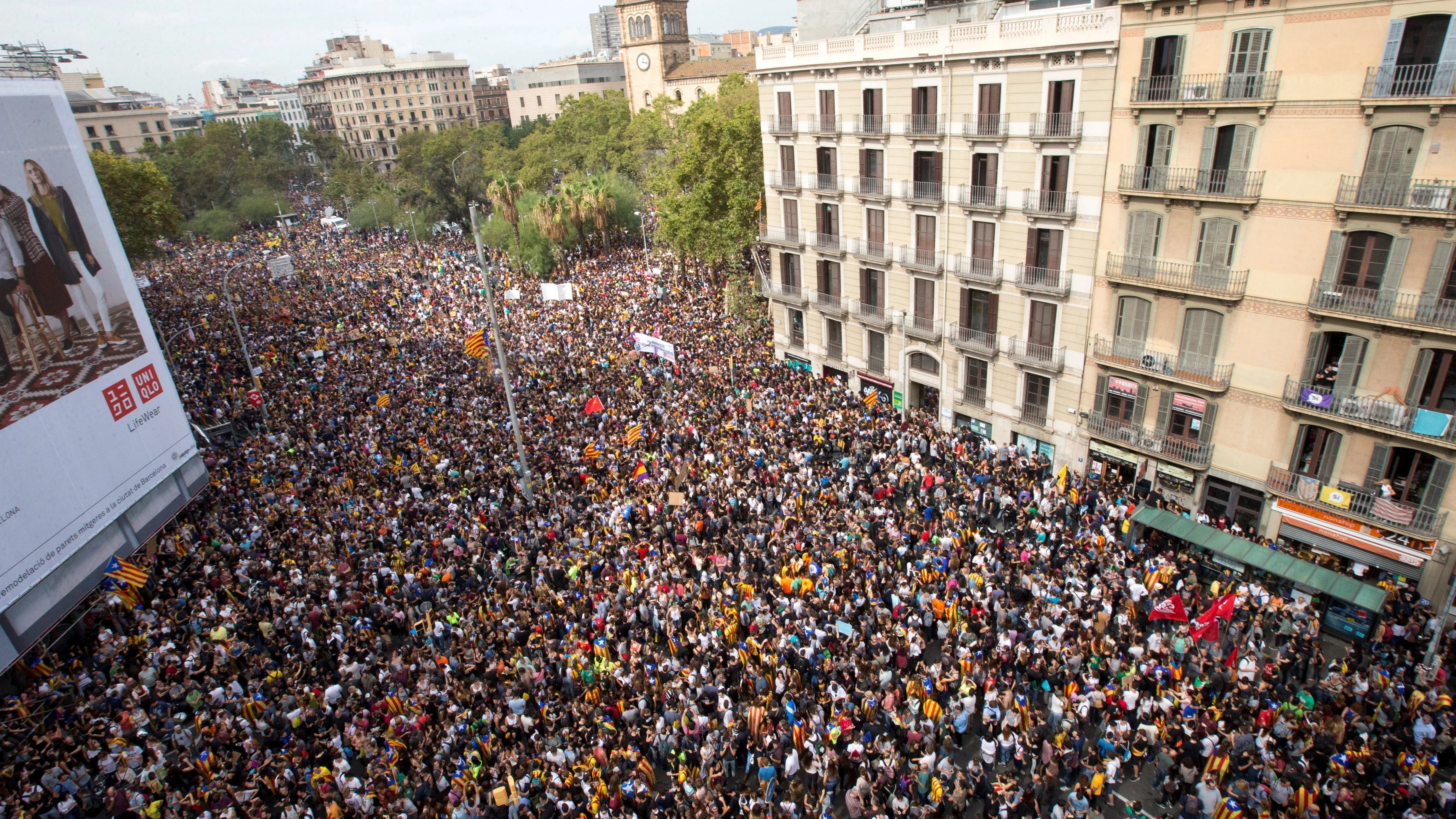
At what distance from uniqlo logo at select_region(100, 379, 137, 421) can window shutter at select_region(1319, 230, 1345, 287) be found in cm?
3379

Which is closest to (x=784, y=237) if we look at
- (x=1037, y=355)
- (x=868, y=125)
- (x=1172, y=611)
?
(x=868, y=125)

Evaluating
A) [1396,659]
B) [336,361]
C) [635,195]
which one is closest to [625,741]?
[1396,659]

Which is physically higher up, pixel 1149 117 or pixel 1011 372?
pixel 1149 117

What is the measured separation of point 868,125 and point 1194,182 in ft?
39.9

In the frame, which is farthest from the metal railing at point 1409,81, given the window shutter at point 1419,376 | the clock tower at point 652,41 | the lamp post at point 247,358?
the clock tower at point 652,41

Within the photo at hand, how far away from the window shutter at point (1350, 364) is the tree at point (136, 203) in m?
67.6

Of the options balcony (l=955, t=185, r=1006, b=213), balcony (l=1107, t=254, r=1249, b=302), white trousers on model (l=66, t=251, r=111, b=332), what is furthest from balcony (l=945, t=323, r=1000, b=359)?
white trousers on model (l=66, t=251, r=111, b=332)

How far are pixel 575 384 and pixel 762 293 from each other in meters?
11.1

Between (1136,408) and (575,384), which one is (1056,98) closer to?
(1136,408)

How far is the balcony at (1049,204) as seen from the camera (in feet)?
79.0

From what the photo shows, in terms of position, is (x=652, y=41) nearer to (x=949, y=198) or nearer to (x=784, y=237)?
(x=784, y=237)

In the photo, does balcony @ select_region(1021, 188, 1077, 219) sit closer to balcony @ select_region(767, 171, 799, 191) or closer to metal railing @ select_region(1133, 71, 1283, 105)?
A: metal railing @ select_region(1133, 71, 1283, 105)

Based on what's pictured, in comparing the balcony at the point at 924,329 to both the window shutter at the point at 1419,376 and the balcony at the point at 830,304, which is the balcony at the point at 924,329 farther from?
the window shutter at the point at 1419,376

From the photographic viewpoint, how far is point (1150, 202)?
22.4m
